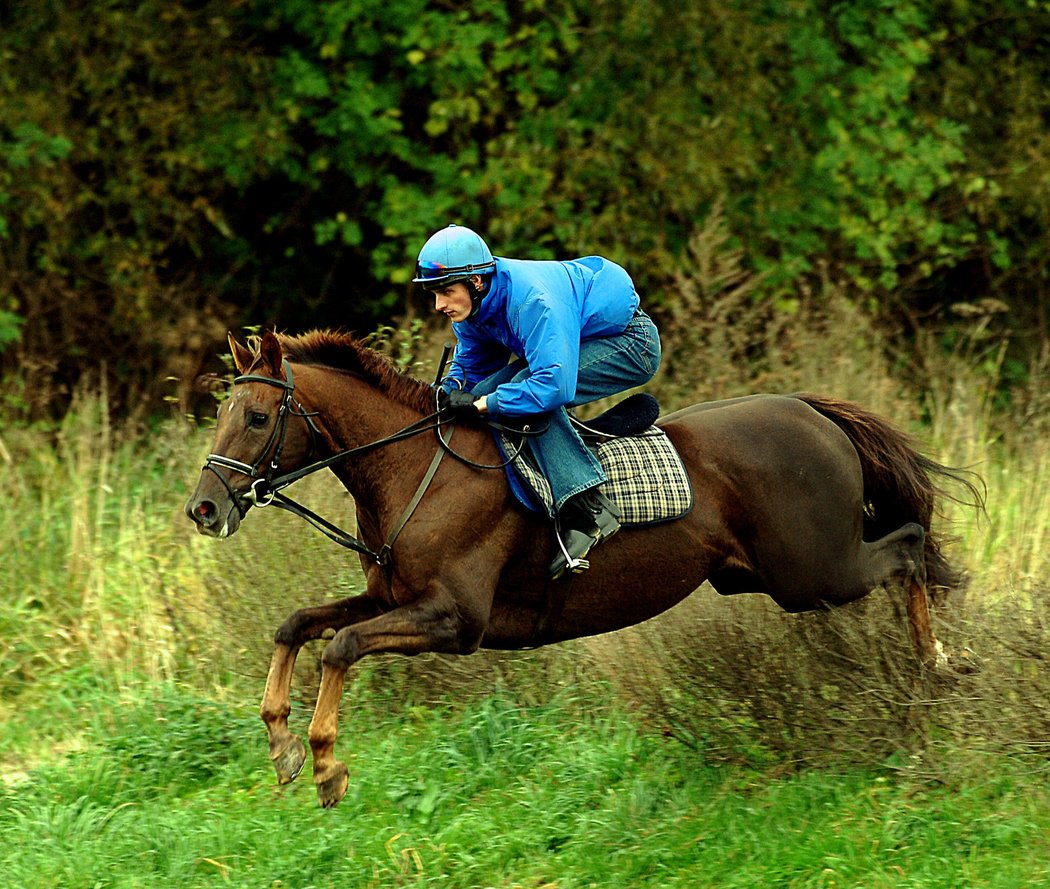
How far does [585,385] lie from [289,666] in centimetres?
181

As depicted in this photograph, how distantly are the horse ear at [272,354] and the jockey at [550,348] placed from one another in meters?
0.65

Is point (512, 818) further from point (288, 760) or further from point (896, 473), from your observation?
point (896, 473)

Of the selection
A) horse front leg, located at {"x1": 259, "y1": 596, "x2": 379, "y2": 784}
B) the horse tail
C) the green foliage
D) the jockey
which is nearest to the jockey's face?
the jockey

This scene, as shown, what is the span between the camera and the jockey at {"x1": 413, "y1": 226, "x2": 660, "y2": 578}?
226 inches

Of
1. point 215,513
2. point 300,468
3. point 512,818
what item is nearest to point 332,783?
point 512,818

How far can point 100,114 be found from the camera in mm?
14055

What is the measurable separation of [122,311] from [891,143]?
8178mm

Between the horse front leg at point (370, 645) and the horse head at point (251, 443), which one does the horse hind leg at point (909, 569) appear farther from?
the horse head at point (251, 443)

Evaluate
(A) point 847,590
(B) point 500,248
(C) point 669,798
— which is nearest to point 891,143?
(B) point 500,248

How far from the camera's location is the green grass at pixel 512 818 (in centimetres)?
548

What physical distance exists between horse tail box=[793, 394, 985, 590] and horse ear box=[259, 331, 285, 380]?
100 inches

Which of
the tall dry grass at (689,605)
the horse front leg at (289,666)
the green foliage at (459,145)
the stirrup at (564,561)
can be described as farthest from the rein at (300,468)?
the green foliage at (459,145)

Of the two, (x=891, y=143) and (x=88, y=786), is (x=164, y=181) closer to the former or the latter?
(x=891, y=143)

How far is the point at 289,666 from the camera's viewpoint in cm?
582
